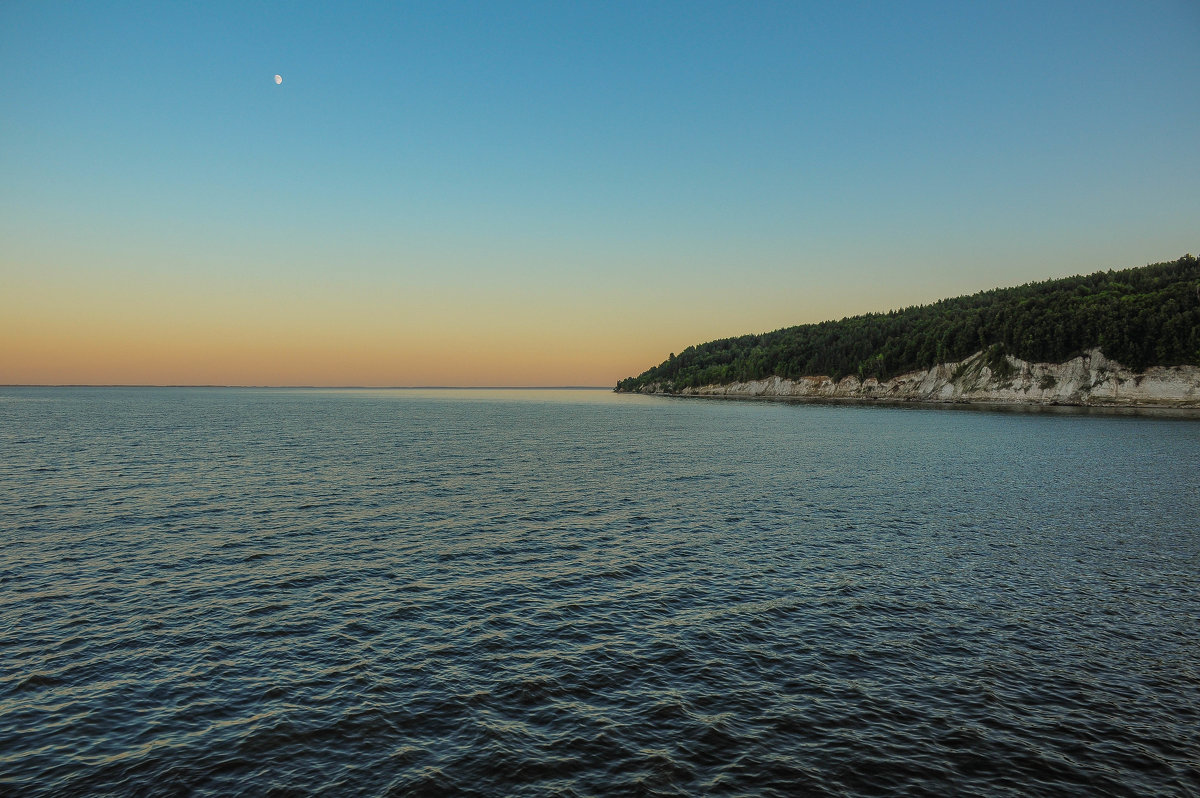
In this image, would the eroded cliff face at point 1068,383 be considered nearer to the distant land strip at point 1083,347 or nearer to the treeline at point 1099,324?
the distant land strip at point 1083,347

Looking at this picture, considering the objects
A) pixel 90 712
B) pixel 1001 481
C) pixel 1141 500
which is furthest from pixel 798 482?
pixel 90 712

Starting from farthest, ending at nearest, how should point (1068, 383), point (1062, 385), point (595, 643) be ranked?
point (1062, 385)
point (1068, 383)
point (595, 643)

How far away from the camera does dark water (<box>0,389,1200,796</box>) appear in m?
11.6

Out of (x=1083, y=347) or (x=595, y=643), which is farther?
(x=1083, y=347)

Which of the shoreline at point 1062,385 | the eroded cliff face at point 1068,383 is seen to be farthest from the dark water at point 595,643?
the shoreline at point 1062,385

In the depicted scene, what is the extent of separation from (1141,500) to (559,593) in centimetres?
3968

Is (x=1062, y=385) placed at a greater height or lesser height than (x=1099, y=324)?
lesser

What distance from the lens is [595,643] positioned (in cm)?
1703

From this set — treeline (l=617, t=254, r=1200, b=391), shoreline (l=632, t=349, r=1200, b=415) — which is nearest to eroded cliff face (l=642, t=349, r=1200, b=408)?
shoreline (l=632, t=349, r=1200, b=415)

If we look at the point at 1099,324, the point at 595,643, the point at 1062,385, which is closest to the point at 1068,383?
the point at 1062,385

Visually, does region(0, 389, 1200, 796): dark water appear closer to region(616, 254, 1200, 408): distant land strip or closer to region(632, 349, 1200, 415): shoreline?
region(632, 349, 1200, 415): shoreline

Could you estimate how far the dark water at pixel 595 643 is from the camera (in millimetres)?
11609

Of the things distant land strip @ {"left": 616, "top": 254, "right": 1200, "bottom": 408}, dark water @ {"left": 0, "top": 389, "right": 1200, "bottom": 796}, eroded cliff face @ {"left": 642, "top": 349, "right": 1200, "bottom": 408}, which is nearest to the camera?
dark water @ {"left": 0, "top": 389, "right": 1200, "bottom": 796}

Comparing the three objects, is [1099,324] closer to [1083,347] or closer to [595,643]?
[1083,347]
